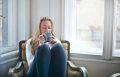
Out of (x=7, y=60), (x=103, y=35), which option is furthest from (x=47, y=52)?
(x=103, y=35)

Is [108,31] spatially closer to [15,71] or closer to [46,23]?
[46,23]

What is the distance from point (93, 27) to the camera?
3195 millimetres

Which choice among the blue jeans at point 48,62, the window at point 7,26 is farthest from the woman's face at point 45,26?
the window at point 7,26

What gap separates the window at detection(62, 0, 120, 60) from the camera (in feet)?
9.77

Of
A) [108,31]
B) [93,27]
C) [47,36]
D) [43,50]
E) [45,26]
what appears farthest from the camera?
[93,27]

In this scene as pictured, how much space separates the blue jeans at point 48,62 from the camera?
233 centimetres

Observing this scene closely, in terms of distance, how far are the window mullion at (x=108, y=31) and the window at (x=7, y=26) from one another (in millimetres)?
1213

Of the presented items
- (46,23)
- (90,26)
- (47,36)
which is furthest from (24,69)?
(90,26)

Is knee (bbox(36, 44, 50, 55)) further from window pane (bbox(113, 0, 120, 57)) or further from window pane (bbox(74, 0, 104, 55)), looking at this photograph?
window pane (bbox(113, 0, 120, 57))

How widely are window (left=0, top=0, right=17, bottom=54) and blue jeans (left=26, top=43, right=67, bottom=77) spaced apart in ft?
2.14

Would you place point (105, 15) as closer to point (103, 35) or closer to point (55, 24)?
point (103, 35)

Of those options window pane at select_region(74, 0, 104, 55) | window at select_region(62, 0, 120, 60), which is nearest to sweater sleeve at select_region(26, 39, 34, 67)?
window at select_region(62, 0, 120, 60)

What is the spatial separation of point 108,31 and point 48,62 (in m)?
1.02

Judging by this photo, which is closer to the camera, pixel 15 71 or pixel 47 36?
pixel 15 71
